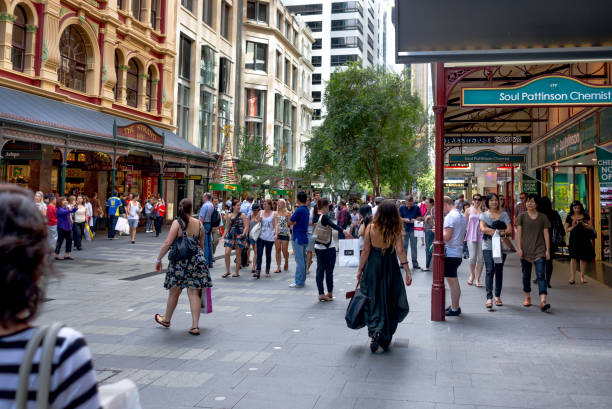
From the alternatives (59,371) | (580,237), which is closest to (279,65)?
(580,237)

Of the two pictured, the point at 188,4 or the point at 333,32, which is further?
the point at 333,32

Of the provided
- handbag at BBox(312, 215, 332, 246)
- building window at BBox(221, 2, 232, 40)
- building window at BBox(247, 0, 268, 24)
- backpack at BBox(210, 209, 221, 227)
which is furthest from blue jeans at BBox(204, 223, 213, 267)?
Result: building window at BBox(247, 0, 268, 24)

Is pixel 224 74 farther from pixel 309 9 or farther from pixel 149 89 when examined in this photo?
pixel 309 9

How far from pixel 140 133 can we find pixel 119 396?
74.3 ft

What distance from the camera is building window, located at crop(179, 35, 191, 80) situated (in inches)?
1314

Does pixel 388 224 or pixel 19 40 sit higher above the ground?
pixel 19 40

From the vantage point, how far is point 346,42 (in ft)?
288

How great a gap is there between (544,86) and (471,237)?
3.74m

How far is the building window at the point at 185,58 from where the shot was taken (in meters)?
33.4

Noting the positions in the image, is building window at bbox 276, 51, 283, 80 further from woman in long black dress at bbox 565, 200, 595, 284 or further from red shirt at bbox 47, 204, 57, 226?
woman in long black dress at bbox 565, 200, 595, 284

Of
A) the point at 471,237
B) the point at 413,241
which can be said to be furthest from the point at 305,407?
the point at 413,241

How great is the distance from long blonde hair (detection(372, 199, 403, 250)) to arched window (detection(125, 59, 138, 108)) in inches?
956

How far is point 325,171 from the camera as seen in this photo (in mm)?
32938

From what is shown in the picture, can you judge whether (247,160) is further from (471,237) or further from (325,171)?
(471,237)
